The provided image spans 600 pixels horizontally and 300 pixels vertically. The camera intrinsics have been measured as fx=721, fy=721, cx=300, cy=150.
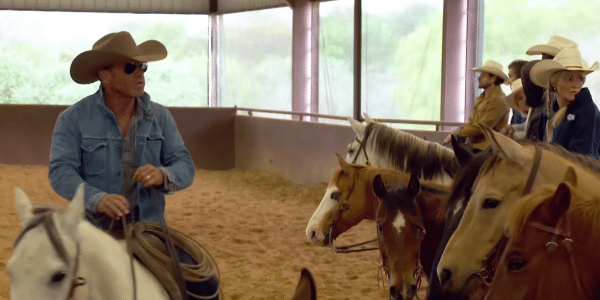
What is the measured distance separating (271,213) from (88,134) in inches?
236

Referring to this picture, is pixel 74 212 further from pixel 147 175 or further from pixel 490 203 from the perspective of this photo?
pixel 490 203

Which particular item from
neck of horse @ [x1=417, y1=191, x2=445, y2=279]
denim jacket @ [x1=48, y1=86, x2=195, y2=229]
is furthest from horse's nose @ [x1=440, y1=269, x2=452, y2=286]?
neck of horse @ [x1=417, y1=191, x2=445, y2=279]

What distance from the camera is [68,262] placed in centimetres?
187

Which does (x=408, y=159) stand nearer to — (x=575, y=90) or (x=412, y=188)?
(x=412, y=188)

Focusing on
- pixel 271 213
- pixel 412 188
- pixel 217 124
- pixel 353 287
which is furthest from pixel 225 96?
pixel 412 188

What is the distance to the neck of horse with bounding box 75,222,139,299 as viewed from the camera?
2.01m

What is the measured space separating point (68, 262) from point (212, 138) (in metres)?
10.7

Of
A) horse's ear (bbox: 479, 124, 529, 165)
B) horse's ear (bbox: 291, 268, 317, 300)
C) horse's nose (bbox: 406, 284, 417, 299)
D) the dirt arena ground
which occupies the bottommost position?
the dirt arena ground

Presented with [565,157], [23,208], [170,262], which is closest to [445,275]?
[565,157]

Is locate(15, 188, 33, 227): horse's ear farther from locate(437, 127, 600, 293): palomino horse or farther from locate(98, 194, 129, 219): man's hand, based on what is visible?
locate(437, 127, 600, 293): palomino horse

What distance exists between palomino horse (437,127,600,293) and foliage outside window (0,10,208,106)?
55.2ft

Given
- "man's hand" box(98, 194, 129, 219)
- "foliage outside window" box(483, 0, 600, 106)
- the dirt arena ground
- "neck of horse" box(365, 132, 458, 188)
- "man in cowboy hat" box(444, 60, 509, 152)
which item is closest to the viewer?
"man's hand" box(98, 194, 129, 219)

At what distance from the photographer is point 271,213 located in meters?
8.53

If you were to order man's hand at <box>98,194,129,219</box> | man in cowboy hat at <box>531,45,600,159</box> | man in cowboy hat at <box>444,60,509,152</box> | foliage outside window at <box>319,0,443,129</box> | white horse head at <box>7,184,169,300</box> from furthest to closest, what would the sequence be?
foliage outside window at <box>319,0,443,129</box> < man in cowboy hat at <box>444,60,509,152</box> < man in cowboy hat at <box>531,45,600,159</box> < man's hand at <box>98,194,129,219</box> < white horse head at <box>7,184,169,300</box>
